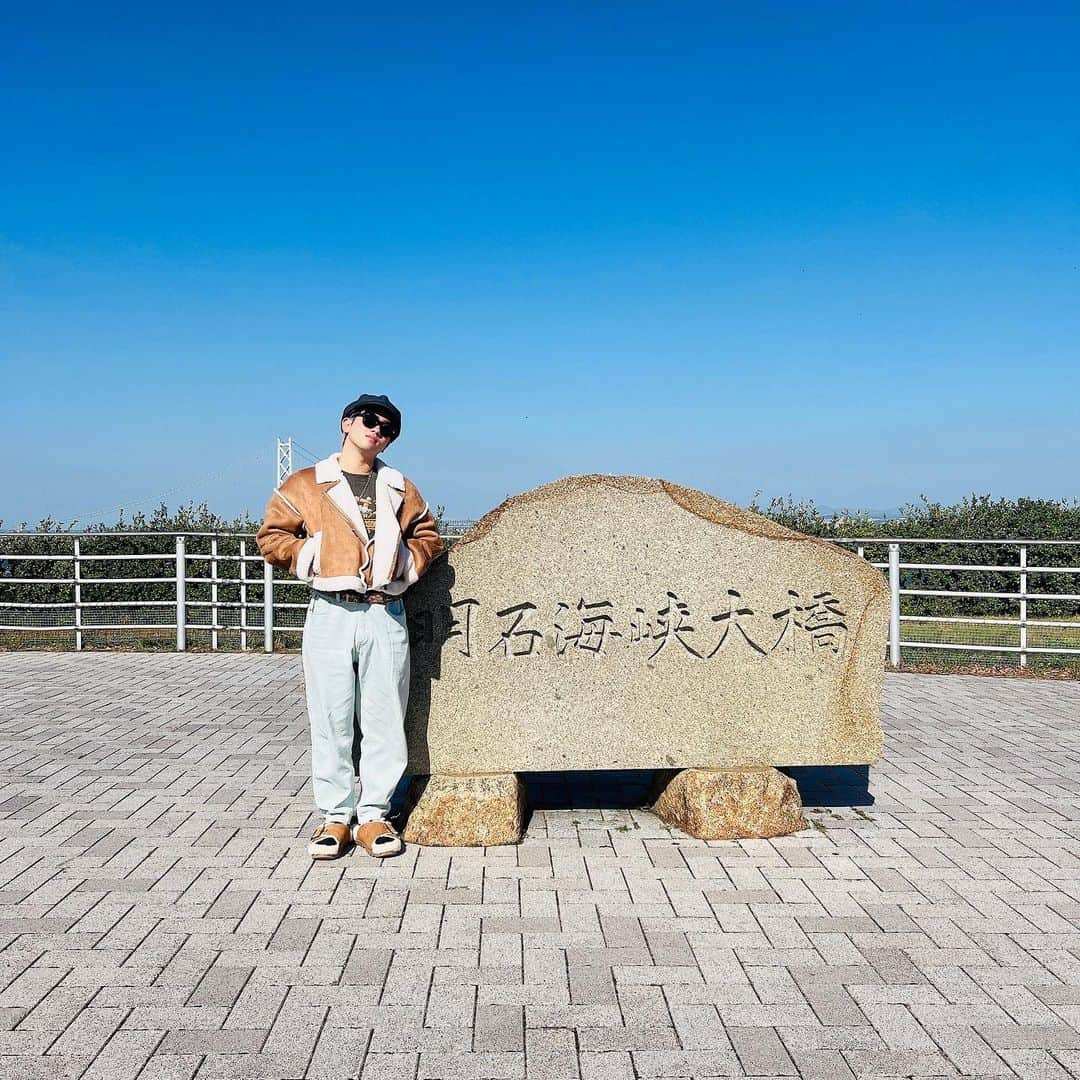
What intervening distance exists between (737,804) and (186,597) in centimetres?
878

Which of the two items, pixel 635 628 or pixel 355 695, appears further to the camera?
pixel 635 628

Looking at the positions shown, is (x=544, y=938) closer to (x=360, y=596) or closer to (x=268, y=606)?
(x=360, y=596)

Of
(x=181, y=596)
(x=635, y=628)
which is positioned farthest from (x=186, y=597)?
(x=635, y=628)

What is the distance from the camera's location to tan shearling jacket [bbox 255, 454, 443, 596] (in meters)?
4.38

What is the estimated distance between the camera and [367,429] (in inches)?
179

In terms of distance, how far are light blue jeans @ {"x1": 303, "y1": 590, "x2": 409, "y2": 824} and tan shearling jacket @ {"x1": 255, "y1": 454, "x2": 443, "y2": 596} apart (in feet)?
0.53

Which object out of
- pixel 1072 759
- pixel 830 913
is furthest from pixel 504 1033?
pixel 1072 759

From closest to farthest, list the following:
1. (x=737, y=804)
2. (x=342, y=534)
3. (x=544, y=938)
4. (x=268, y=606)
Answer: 1. (x=544, y=938)
2. (x=342, y=534)
3. (x=737, y=804)
4. (x=268, y=606)

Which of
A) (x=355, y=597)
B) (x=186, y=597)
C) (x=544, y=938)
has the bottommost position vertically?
(x=544, y=938)

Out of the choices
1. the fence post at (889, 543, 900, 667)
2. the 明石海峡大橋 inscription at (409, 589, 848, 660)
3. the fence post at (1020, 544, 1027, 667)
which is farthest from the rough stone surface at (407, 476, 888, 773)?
the fence post at (1020, 544, 1027, 667)

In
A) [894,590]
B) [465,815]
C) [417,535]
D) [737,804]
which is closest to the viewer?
[417,535]

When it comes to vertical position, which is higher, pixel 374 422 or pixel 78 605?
pixel 374 422

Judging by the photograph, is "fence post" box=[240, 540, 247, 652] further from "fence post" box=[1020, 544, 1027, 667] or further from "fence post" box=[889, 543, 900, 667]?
"fence post" box=[1020, 544, 1027, 667]

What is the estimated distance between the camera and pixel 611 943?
3598 millimetres
